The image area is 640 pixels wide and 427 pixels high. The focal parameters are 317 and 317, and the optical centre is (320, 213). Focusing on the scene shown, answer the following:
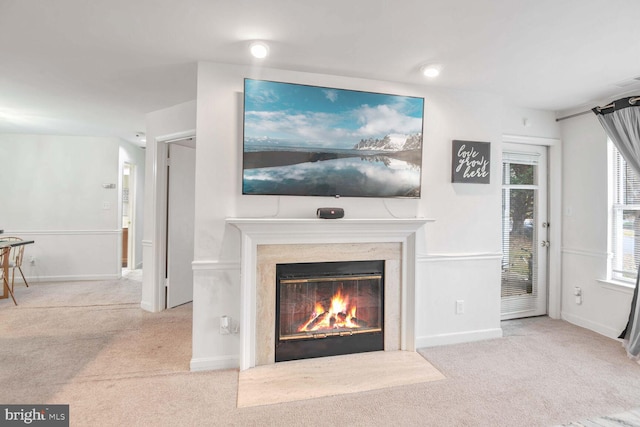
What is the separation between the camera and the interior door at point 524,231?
3627mm

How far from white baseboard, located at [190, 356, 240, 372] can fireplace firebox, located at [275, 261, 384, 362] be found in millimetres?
344

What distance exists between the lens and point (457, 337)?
3.04 m

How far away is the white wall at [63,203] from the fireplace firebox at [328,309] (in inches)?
164

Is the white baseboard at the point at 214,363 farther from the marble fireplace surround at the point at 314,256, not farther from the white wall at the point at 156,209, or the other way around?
the white wall at the point at 156,209

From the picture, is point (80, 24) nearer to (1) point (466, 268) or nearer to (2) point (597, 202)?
(1) point (466, 268)

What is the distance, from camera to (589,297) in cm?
346

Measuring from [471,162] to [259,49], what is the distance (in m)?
2.14

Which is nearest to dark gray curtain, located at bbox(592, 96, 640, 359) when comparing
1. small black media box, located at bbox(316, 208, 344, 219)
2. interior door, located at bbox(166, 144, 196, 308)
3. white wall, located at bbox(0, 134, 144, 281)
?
small black media box, located at bbox(316, 208, 344, 219)

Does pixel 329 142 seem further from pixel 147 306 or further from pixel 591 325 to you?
pixel 591 325

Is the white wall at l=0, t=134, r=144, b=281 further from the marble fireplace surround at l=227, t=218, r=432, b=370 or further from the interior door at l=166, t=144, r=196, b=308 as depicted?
the marble fireplace surround at l=227, t=218, r=432, b=370

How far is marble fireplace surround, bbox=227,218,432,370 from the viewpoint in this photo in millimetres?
2473

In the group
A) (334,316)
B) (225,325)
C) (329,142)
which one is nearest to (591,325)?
(334,316)

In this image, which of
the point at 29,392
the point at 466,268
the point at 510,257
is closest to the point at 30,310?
the point at 29,392

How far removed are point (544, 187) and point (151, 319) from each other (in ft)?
15.8
